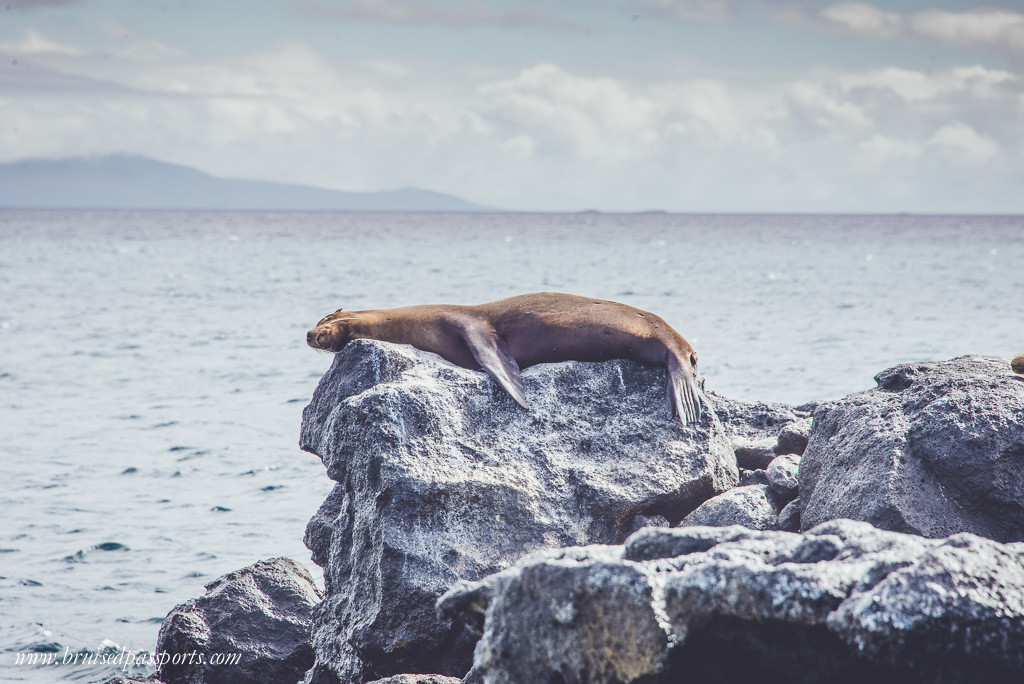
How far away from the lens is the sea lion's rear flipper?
5.63 metres

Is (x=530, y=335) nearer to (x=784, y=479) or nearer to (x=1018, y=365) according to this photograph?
(x=784, y=479)

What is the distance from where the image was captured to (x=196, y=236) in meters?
76.7

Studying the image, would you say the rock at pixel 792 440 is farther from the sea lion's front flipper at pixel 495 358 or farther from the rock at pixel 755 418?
the sea lion's front flipper at pixel 495 358

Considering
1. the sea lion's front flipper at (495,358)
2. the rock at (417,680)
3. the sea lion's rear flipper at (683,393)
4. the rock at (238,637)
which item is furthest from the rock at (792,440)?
the rock at (238,637)

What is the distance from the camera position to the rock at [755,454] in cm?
645

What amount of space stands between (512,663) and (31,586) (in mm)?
6395

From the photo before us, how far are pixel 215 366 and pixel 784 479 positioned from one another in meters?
14.3

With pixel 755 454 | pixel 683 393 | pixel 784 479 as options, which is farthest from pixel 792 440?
pixel 683 393

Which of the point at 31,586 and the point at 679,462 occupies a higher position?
the point at 679,462

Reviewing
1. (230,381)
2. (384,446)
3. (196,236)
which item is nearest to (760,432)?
(384,446)

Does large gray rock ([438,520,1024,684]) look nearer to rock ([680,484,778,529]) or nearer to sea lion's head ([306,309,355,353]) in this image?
rock ([680,484,778,529])

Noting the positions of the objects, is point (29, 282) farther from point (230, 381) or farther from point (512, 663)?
point (512, 663)

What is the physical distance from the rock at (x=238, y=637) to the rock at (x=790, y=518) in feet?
10.0

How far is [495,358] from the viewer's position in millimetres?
5957
